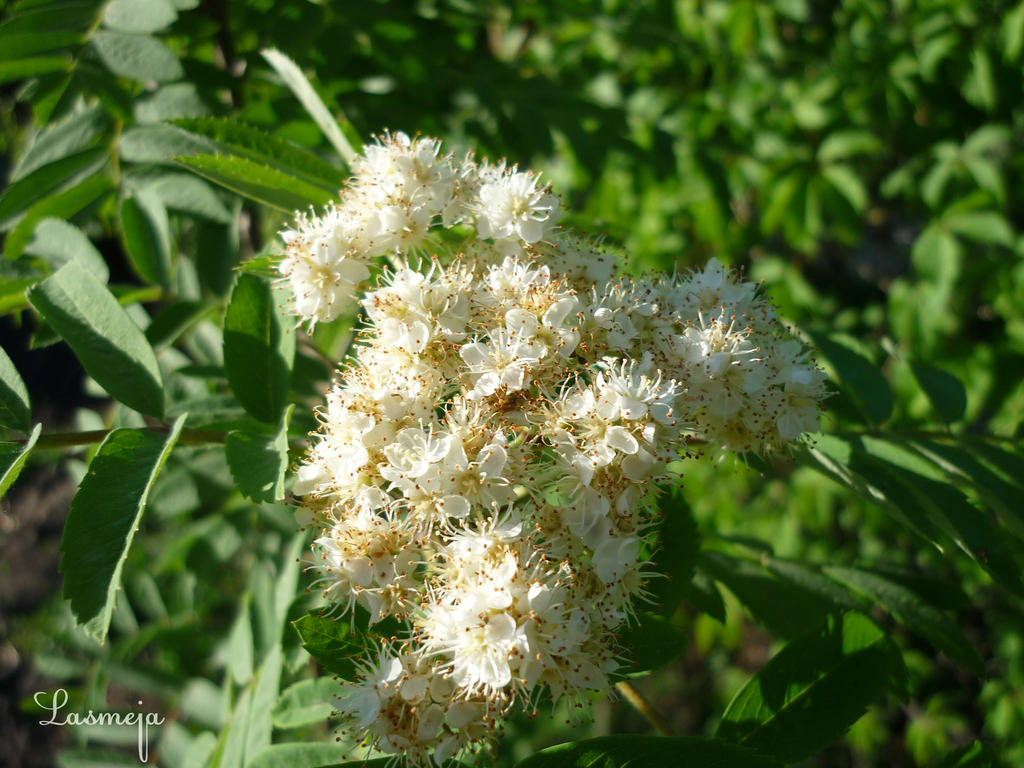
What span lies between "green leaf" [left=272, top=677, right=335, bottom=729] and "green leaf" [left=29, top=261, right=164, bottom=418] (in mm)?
521

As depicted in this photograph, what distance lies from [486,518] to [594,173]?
1152mm

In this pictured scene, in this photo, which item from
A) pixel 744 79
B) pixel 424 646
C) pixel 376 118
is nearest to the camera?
pixel 424 646

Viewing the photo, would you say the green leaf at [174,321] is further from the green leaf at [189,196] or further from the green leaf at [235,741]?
the green leaf at [235,741]

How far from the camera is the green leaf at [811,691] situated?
111 centimetres

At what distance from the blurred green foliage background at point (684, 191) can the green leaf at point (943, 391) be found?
1 centimetres

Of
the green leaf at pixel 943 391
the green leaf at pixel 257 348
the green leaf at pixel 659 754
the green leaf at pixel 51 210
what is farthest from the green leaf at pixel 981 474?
the green leaf at pixel 51 210

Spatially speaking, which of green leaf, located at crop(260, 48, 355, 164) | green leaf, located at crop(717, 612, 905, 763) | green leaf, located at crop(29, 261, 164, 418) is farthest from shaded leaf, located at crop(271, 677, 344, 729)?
green leaf, located at crop(260, 48, 355, 164)

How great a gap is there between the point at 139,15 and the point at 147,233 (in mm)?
438

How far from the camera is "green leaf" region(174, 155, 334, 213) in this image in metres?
1.18

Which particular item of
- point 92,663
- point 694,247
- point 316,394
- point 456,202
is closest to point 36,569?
point 92,663

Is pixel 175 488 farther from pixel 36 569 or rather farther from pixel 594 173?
pixel 36 569

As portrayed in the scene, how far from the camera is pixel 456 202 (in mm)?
1273

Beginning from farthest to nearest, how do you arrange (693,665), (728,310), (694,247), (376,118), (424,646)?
(693,665), (694,247), (376,118), (728,310), (424,646)

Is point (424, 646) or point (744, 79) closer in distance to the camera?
point (424, 646)
